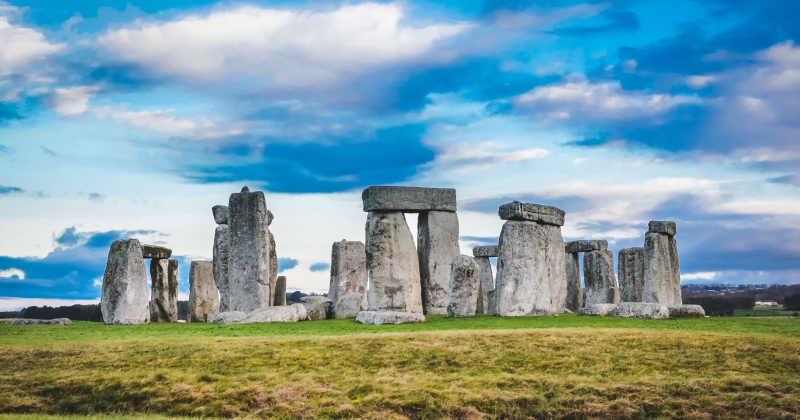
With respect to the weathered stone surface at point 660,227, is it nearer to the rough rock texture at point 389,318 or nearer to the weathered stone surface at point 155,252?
the rough rock texture at point 389,318

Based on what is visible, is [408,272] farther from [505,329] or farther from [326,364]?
[326,364]

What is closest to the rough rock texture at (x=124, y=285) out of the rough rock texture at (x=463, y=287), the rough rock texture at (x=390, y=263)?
the rough rock texture at (x=390, y=263)

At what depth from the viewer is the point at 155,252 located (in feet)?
84.3

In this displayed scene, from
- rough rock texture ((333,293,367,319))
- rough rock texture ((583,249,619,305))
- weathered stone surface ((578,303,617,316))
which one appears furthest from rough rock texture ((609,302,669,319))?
A: rough rock texture ((583,249,619,305))

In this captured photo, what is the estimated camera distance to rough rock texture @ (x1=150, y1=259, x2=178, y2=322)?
1027 inches

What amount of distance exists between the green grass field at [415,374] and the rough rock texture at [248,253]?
6.61m

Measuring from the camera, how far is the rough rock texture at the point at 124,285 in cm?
2236

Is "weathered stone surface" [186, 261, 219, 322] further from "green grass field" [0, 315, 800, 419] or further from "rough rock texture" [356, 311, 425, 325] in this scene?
"green grass field" [0, 315, 800, 419]

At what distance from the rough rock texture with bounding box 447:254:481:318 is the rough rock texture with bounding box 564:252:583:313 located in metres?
10.9

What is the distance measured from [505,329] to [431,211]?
27.9 ft

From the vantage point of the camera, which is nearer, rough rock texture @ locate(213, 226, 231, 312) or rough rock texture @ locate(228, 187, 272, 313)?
rough rock texture @ locate(228, 187, 272, 313)

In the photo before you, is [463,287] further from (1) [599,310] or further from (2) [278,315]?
(2) [278,315]

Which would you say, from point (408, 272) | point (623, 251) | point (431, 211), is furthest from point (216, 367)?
point (623, 251)

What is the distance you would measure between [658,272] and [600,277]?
5.00 meters
